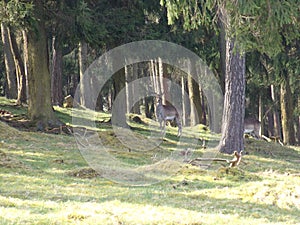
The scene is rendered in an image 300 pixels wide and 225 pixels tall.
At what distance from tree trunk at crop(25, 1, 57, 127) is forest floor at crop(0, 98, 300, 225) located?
87.7 inches

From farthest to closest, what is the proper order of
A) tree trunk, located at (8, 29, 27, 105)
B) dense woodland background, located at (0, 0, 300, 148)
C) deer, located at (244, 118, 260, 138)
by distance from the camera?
deer, located at (244, 118, 260, 138), tree trunk, located at (8, 29, 27, 105), dense woodland background, located at (0, 0, 300, 148)

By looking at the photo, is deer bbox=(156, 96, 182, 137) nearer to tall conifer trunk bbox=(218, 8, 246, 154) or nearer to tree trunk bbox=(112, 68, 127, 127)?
tree trunk bbox=(112, 68, 127, 127)

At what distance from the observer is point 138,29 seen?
726 inches

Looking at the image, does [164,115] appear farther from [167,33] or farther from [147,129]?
[167,33]

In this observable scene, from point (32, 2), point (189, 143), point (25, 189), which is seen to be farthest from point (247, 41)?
point (189, 143)

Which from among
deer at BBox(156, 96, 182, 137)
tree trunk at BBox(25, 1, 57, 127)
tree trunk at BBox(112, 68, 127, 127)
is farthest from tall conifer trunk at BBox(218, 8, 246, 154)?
tree trunk at BBox(25, 1, 57, 127)

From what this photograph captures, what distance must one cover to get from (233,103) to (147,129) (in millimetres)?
7177

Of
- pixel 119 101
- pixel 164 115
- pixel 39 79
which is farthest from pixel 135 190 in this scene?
pixel 164 115

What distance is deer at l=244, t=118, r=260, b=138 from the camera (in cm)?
2228

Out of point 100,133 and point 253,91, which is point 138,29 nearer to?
point 100,133

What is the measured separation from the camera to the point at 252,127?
22.3 metres

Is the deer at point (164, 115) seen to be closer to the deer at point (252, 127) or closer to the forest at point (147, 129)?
the forest at point (147, 129)

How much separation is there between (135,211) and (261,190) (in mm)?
2662

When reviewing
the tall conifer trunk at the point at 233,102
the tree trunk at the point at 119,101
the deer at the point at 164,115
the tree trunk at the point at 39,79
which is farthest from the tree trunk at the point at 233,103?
the tree trunk at the point at 39,79
